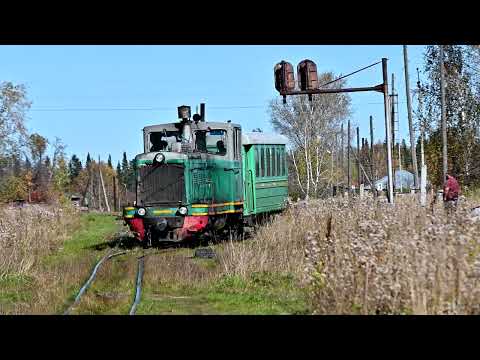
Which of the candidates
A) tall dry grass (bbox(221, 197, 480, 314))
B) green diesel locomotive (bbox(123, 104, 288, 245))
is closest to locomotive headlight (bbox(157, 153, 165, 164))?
green diesel locomotive (bbox(123, 104, 288, 245))

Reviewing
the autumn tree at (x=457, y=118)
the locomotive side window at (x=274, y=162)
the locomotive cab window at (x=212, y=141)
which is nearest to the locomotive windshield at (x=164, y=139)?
the locomotive cab window at (x=212, y=141)

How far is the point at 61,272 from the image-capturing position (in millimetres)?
14562

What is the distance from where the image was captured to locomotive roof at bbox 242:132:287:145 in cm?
2155

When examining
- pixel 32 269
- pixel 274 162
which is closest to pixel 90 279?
pixel 32 269

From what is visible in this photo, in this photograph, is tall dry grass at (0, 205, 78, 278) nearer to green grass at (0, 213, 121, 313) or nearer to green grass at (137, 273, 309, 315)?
Result: green grass at (0, 213, 121, 313)

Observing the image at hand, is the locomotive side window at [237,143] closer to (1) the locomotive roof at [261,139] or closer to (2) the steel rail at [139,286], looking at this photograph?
(1) the locomotive roof at [261,139]

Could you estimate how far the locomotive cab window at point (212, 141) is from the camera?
20094mm

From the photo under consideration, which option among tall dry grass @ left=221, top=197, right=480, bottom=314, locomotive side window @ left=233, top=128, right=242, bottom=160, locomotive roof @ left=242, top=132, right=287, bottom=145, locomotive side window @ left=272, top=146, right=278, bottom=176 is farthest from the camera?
locomotive side window @ left=272, top=146, right=278, bottom=176

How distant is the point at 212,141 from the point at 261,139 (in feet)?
10.5

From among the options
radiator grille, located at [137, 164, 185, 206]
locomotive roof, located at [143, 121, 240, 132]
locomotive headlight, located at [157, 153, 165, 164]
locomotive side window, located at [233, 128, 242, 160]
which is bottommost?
radiator grille, located at [137, 164, 185, 206]

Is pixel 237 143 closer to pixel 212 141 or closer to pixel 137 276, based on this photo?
pixel 212 141
